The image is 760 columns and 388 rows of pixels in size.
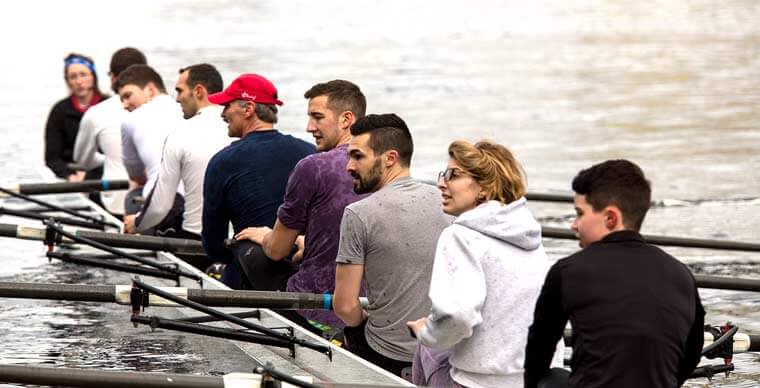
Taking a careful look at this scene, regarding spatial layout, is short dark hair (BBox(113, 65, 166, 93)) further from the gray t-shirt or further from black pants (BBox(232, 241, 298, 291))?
the gray t-shirt

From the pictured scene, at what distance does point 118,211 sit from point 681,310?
325 inches

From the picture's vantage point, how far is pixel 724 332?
7488mm

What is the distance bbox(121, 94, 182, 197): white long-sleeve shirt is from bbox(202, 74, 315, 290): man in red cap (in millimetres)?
2165

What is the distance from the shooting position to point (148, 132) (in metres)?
11.5

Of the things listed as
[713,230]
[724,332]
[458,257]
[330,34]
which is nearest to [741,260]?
[713,230]

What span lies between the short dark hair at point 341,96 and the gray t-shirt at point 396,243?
4.36ft

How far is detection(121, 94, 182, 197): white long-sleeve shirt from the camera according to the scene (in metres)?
11.5

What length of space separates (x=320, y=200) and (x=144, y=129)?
139 inches

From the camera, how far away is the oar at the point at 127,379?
642cm

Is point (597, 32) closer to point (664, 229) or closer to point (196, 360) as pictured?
point (664, 229)

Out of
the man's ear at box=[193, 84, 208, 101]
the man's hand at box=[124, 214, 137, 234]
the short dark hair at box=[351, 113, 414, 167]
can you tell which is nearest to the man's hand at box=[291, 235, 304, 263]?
the short dark hair at box=[351, 113, 414, 167]

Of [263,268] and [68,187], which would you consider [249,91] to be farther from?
[68,187]

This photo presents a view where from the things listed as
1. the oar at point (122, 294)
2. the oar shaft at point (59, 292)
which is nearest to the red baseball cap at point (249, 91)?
the oar at point (122, 294)

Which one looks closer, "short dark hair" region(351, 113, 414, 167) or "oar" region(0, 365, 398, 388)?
"oar" region(0, 365, 398, 388)
